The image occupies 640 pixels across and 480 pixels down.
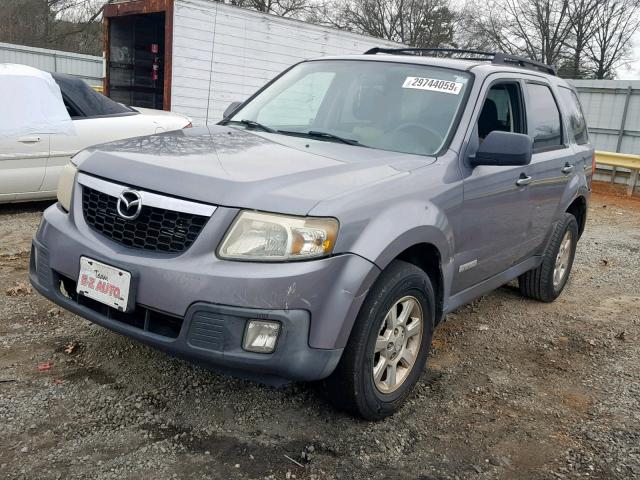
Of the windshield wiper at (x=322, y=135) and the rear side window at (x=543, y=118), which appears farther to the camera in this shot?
the rear side window at (x=543, y=118)

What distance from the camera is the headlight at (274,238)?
2.54 m

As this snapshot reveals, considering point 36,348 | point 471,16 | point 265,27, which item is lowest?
point 36,348

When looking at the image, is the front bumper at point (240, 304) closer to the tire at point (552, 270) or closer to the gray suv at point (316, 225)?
the gray suv at point (316, 225)

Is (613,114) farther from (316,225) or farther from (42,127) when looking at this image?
(316,225)

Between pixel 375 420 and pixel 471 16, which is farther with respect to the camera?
pixel 471 16

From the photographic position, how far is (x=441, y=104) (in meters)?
3.66

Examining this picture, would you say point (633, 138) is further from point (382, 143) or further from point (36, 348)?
point (36, 348)

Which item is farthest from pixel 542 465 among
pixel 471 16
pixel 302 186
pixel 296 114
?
pixel 471 16

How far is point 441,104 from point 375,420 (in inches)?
71.6

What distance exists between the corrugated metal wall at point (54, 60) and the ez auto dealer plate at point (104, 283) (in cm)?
1651

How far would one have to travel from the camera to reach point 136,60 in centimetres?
1163

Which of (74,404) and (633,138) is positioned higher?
(633,138)

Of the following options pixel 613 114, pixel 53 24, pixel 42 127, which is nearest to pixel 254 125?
pixel 42 127

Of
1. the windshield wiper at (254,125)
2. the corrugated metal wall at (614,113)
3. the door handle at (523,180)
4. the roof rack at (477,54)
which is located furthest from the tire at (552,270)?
the corrugated metal wall at (614,113)
